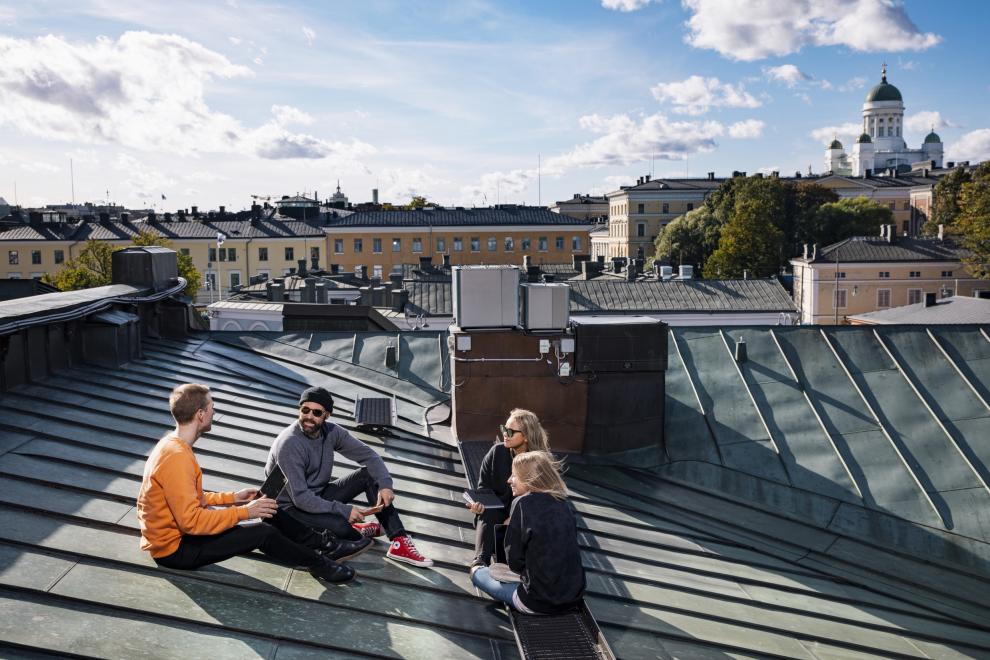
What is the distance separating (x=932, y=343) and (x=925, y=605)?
15.8 feet

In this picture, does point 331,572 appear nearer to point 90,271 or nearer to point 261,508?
point 261,508

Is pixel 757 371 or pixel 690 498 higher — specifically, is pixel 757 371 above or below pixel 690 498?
above

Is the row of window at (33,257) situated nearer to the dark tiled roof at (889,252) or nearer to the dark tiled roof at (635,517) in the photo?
the dark tiled roof at (889,252)

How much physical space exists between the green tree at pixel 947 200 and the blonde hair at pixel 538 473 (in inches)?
3200

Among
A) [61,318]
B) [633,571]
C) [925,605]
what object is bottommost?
[925,605]

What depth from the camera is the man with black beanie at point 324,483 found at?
21.3 feet

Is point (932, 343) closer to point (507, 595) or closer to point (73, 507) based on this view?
point (507, 595)

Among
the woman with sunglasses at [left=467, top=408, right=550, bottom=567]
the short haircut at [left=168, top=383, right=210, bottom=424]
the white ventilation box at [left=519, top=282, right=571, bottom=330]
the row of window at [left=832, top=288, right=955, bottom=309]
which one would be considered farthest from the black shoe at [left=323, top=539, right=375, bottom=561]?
the row of window at [left=832, top=288, right=955, bottom=309]

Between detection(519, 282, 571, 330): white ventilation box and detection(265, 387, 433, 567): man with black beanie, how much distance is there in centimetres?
407

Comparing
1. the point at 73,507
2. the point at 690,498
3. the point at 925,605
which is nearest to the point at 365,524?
the point at 73,507

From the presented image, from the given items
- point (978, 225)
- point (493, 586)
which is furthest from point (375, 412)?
point (978, 225)

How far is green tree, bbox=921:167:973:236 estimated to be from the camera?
79125 mm

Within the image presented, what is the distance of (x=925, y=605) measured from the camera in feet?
26.6

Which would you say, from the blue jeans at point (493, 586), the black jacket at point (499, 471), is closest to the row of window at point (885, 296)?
the black jacket at point (499, 471)
